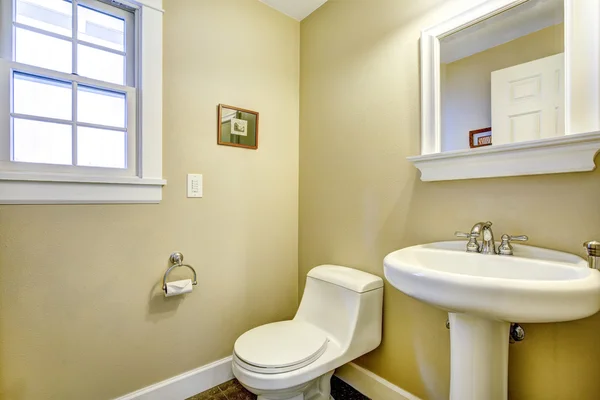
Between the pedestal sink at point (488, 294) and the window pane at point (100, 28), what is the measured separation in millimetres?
1606

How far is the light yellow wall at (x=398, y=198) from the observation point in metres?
0.98

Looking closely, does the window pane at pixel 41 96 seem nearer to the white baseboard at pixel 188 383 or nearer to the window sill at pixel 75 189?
the window sill at pixel 75 189

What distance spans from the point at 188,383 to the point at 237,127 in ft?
4.69

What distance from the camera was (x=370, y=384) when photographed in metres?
1.53

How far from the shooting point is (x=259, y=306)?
1836 millimetres

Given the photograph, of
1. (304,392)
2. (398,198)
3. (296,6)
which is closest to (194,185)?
(398,198)

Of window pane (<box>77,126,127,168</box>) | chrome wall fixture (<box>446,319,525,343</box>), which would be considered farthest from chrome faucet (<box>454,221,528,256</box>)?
window pane (<box>77,126,127,168</box>)

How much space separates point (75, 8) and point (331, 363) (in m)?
1.95

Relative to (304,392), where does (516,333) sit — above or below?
above

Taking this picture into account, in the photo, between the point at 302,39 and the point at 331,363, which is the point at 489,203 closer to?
the point at 331,363

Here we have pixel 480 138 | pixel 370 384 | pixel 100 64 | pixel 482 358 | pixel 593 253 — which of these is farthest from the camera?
pixel 370 384

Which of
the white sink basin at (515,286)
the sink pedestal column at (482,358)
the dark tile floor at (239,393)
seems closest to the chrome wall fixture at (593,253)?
the white sink basin at (515,286)

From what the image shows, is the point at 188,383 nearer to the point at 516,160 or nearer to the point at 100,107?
the point at 100,107

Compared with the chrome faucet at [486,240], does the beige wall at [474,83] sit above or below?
above
